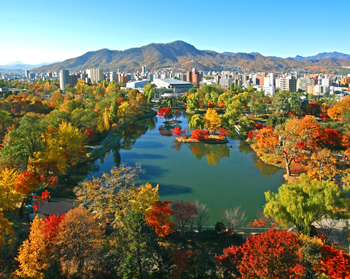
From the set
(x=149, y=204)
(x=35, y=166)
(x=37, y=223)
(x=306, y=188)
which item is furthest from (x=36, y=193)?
(x=306, y=188)

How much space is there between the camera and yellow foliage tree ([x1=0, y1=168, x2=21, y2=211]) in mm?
5789

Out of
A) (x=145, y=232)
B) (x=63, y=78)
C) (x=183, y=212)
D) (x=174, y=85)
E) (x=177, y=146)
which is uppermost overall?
(x=63, y=78)

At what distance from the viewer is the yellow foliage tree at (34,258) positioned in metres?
3.93

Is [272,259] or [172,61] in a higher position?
[172,61]

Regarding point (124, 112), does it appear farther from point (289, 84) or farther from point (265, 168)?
point (289, 84)

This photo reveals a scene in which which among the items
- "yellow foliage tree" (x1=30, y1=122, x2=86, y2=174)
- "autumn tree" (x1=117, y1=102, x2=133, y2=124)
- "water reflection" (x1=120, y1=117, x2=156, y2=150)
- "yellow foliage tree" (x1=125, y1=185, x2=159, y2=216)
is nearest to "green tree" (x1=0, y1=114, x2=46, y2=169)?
"yellow foliage tree" (x1=30, y1=122, x2=86, y2=174)

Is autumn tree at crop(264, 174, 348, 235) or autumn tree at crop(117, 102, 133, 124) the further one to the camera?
autumn tree at crop(117, 102, 133, 124)

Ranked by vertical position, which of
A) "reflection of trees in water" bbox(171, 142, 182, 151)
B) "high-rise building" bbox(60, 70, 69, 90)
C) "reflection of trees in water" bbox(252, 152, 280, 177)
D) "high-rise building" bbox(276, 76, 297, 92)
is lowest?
"reflection of trees in water" bbox(252, 152, 280, 177)

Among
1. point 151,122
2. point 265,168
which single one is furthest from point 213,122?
point 151,122

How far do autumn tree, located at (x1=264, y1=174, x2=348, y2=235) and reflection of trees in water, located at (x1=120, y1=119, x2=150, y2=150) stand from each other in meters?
9.65

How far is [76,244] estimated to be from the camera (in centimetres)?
427

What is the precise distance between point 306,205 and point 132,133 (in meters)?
13.7

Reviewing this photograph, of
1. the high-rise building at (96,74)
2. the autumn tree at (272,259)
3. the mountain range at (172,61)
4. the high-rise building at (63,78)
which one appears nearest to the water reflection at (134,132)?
the autumn tree at (272,259)

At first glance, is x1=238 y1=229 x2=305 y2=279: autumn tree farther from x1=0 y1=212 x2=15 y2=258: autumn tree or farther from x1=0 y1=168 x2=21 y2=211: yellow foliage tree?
x1=0 y1=168 x2=21 y2=211: yellow foliage tree
